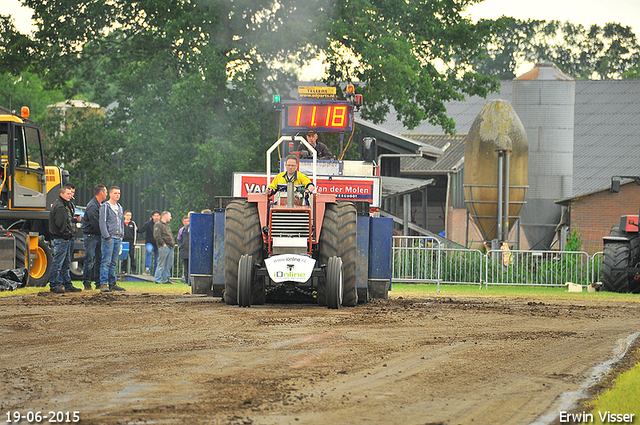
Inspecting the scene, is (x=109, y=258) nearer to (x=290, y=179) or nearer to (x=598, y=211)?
(x=290, y=179)

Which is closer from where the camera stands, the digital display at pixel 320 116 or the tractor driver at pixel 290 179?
the tractor driver at pixel 290 179

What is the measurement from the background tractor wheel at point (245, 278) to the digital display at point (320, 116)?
5.87m

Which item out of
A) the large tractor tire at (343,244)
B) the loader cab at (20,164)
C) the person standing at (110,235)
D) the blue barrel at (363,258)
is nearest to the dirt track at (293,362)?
the large tractor tire at (343,244)

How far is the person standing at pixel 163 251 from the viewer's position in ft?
73.5

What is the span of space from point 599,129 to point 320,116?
30.3 m

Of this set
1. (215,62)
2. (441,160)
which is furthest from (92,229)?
(441,160)

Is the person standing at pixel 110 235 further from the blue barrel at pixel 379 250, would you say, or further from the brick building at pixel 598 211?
the brick building at pixel 598 211

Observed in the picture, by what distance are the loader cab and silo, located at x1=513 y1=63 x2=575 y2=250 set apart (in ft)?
64.4

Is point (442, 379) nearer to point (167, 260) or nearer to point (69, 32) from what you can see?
point (167, 260)

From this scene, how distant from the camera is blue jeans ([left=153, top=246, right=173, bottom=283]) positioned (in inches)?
882

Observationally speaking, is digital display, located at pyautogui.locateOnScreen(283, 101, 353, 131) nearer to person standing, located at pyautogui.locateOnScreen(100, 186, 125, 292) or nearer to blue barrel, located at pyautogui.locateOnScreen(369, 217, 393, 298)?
person standing, located at pyautogui.locateOnScreen(100, 186, 125, 292)

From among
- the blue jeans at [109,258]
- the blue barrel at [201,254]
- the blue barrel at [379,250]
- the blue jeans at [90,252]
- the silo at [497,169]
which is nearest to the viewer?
the blue barrel at [201,254]

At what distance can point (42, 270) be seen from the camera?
17.7m

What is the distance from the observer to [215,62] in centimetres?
2625
